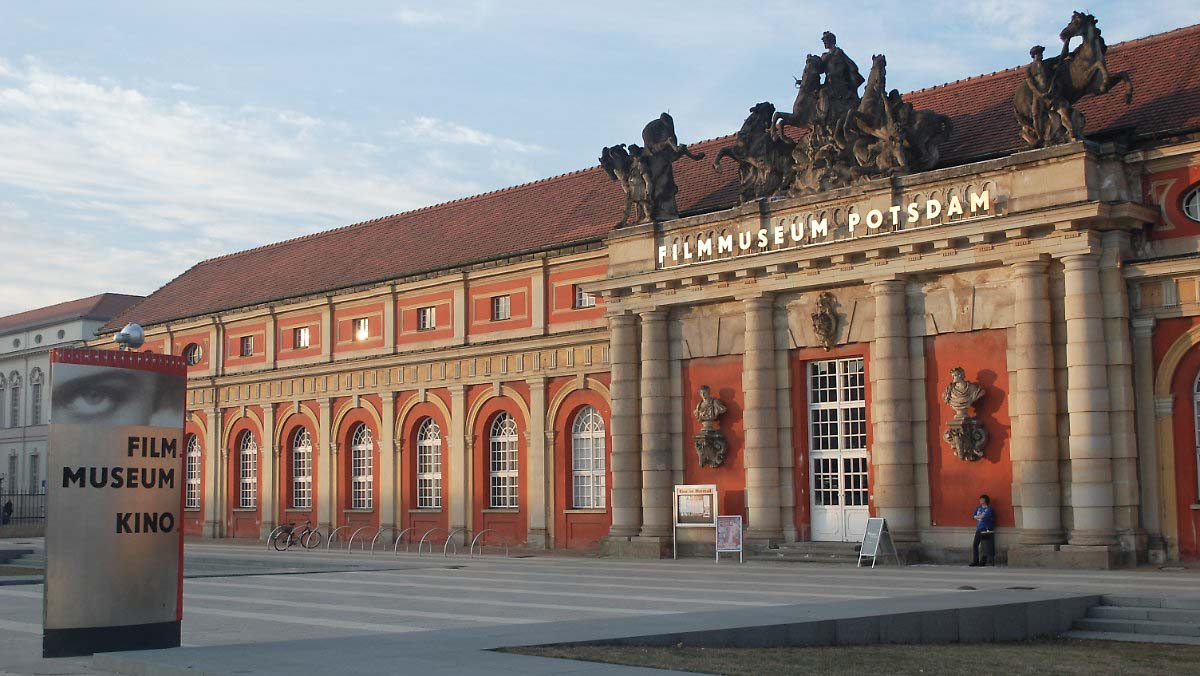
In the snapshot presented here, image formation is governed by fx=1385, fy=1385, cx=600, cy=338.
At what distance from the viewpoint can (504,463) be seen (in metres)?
43.7

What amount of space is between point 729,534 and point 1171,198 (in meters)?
12.3

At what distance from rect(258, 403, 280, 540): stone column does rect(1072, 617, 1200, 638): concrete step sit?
37.7m

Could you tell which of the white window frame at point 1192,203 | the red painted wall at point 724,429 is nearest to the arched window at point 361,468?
the red painted wall at point 724,429

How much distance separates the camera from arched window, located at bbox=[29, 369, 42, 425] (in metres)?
74.1

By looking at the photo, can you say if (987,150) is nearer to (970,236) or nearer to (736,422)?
(970,236)

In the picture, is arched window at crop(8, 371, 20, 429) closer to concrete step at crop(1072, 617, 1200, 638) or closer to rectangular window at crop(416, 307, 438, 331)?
rectangular window at crop(416, 307, 438, 331)

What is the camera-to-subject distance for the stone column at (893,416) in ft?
100

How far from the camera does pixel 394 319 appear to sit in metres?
47.2

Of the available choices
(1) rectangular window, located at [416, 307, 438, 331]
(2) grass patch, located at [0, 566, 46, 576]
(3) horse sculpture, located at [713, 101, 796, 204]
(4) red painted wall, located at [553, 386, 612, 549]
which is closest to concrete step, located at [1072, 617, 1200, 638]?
(3) horse sculpture, located at [713, 101, 796, 204]

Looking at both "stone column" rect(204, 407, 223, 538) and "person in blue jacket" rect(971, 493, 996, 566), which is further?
"stone column" rect(204, 407, 223, 538)

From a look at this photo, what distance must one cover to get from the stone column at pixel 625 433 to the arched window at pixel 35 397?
47900 mm

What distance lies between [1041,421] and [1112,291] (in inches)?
118

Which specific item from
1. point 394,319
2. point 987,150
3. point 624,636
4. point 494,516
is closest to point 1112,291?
point 987,150

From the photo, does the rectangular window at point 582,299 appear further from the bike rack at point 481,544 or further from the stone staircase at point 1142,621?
the stone staircase at point 1142,621
